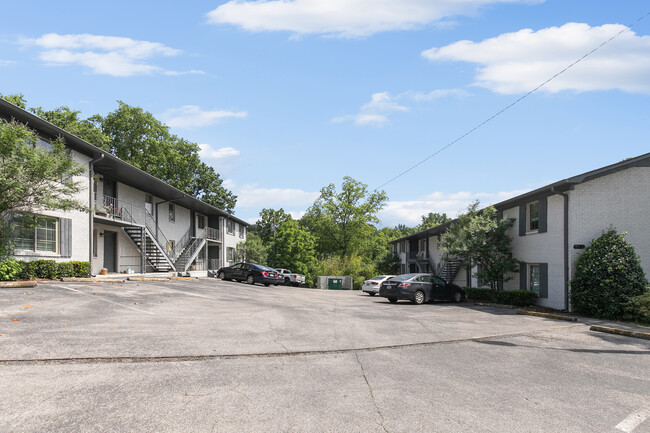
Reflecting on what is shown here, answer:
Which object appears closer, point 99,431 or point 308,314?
point 99,431

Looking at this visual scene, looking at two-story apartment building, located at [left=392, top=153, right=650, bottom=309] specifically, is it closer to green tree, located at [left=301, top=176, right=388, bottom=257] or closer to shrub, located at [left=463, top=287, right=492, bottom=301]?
shrub, located at [left=463, top=287, right=492, bottom=301]

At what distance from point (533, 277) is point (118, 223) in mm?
20077

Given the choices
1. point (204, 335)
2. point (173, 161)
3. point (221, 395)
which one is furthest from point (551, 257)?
point (173, 161)

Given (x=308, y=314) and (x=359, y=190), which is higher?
(x=359, y=190)

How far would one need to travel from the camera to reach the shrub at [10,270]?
14203mm

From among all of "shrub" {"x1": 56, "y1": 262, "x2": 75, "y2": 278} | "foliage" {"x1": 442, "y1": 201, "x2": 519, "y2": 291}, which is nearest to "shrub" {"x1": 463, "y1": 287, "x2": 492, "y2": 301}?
"foliage" {"x1": 442, "y1": 201, "x2": 519, "y2": 291}

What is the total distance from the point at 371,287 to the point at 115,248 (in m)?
15.3

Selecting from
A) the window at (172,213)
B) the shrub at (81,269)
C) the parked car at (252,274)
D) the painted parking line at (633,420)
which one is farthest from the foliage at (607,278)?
the window at (172,213)

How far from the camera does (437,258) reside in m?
37.9

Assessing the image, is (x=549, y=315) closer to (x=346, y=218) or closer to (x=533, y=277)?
(x=533, y=277)

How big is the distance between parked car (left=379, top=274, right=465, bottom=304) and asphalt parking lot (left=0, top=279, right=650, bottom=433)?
8.09 m

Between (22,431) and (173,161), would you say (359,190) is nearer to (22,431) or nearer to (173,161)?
(173,161)

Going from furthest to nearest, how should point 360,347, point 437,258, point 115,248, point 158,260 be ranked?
point 437,258 → point 158,260 → point 115,248 → point 360,347

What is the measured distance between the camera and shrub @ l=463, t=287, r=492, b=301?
847 inches
